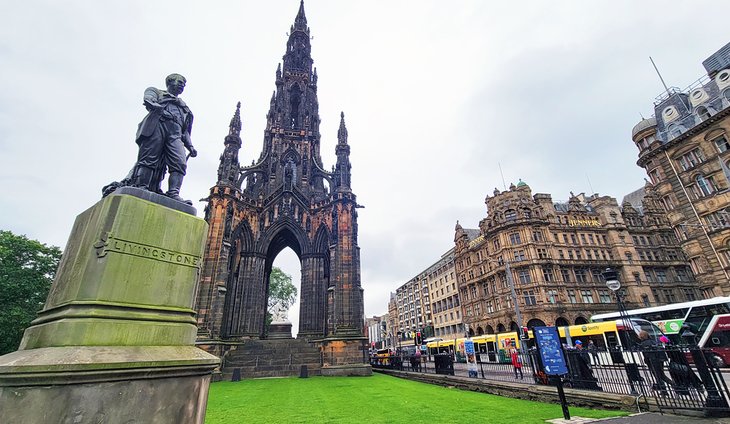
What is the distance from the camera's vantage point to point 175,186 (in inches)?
158

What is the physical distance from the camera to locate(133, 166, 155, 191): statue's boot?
3777 mm

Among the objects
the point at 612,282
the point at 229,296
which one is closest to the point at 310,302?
the point at 229,296

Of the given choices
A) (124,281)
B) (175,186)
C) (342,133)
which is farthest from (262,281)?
(124,281)

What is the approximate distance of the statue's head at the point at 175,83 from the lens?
14.4ft

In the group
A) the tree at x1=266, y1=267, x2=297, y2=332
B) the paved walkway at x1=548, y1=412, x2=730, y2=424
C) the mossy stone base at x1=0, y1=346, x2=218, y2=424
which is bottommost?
the paved walkway at x1=548, y1=412, x2=730, y2=424

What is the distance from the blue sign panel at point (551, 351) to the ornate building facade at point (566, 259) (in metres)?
33.6

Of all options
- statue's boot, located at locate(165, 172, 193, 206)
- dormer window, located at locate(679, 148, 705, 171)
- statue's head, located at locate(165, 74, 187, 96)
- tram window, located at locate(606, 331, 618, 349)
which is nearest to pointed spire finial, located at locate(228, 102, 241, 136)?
statue's head, located at locate(165, 74, 187, 96)

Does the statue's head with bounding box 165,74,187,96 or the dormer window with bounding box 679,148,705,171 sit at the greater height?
the dormer window with bounding box 679,148,705,171

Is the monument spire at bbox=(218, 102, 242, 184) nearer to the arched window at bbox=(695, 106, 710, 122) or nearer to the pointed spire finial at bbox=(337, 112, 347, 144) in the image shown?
the pointed spire finial at bbox=(337, 112, 347, 144)

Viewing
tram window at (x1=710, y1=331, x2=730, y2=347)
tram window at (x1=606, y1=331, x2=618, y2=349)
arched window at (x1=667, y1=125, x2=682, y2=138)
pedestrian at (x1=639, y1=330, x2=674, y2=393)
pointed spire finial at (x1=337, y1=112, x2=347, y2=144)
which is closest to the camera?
pedestrian at (x1=639, y1=330, x2=674, y2=393)

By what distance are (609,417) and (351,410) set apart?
5.84 m

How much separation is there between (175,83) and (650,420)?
983 centimetres

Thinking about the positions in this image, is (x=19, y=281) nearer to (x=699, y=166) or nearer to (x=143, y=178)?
(x=143, y=178)

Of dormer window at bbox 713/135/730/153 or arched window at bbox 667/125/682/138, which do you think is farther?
arched window at bbox 667/125/682/138
